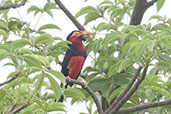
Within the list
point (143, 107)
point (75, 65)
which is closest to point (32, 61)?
point (143, 107)

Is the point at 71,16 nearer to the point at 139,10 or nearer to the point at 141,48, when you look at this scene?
the point at 139,10

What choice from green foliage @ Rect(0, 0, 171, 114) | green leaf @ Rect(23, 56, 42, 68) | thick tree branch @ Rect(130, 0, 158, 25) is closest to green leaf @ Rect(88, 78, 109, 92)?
green foliage @ Rect(0, 0, 171, 114)

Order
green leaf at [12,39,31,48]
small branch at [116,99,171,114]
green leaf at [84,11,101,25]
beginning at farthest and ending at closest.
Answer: green leaf at [84,11,101,25] < small branch at [116,99,171,114] < green leaf at [12,39,31,48]

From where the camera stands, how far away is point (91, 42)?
10.5ft

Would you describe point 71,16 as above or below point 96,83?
above

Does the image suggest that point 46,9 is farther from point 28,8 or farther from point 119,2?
point 119,2

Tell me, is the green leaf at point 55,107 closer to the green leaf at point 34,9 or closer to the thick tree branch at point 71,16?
the green leaf at point 34,9

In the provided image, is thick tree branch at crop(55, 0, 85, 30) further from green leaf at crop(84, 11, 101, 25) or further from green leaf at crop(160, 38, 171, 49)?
green leaf at crop(160, 38, 171, 49)

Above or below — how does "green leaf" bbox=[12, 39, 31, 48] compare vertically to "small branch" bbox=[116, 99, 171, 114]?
above

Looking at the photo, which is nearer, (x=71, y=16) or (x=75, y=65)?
(x=71, y=16)

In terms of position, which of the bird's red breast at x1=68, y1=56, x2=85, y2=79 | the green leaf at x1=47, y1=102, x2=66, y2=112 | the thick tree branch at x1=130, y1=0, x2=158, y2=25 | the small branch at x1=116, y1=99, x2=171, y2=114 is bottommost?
the small branch at x1=116, y1=99, x2=171, y2=114

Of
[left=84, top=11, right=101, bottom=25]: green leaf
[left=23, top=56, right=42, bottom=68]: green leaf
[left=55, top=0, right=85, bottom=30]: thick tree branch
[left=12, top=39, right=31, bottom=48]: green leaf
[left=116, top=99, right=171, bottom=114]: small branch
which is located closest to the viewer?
[left=23, top=56, right=42, bottom=68]: green leaf

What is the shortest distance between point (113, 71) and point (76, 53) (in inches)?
64.1

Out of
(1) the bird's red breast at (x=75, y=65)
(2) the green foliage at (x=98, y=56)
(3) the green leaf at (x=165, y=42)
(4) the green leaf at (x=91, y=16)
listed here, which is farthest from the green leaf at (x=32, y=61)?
(1) the bird's red breast at (x=75, y=65)
